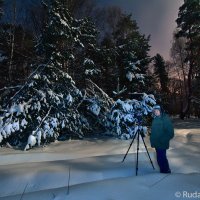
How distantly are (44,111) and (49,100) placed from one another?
0.51 metres

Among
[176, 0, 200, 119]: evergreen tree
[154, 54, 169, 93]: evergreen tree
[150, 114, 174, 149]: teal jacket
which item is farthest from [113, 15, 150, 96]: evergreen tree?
[154, 54, 169, 93]: evergreen tree

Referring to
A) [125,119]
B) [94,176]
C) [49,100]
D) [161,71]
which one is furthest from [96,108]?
[161,71]

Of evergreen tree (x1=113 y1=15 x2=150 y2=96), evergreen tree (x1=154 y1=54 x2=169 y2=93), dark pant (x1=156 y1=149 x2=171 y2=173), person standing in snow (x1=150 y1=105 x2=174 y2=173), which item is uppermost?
evergreen tree (x1=154 y1=54 x2=169 y2=93)

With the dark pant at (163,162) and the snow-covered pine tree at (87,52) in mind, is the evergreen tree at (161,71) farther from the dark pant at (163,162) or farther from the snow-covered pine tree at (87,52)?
the dark pant at (163,162)

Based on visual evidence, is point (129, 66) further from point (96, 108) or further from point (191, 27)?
point (191, 27)

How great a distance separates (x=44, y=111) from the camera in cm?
1492

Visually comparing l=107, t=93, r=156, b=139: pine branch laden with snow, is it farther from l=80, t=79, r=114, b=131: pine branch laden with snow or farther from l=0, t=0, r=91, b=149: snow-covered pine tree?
l=0, t=0, r=91, b=149: snow-covered pine tree

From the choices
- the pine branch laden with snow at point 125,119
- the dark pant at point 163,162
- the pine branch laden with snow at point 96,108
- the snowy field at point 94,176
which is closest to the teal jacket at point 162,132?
the dark pant at point 163,162

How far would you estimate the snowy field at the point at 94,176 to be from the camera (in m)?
6.73

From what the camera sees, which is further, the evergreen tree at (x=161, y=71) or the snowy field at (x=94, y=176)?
the evergreen tree at (x=161, y=71)

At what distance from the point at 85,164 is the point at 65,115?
17.2ft

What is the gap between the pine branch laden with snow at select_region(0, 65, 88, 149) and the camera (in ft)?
45.3

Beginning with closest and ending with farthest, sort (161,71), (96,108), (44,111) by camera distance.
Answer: (44,111), (96,108), (161,71)

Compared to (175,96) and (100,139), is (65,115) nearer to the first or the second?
(100,139)
